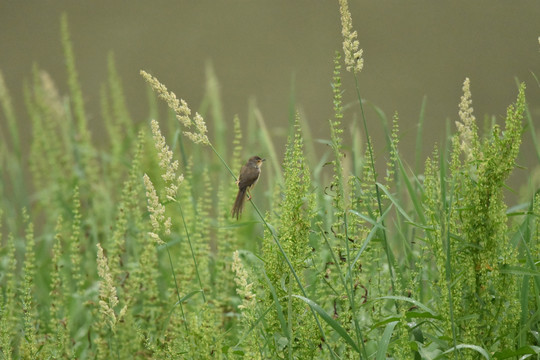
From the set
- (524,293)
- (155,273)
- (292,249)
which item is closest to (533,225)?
(524,293)

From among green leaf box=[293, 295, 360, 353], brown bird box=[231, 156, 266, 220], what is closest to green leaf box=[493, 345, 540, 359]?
green leaf box=[293, 295, 360, 353]

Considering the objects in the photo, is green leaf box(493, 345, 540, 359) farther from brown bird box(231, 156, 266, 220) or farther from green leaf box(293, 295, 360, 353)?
brown bird box(231, 156, 266, 220)

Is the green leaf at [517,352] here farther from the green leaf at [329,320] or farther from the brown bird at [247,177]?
the brown bird at [247,177]

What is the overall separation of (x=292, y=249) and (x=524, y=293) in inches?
→ 16.4

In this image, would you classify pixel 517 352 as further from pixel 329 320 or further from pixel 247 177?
pixel 247 177

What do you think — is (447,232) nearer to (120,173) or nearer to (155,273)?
(155,273)

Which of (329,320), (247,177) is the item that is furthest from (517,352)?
(247,177)

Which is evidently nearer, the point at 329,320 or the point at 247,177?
the point at 329,320

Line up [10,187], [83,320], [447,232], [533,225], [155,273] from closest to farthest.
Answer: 1. [447,232]
2. [533,225]
3. [155,273]
4. [83,320]
5. [10,187]

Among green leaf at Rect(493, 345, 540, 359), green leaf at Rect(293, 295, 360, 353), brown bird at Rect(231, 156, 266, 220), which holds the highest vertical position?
brown bird at Rect(231, 156, 266, 220)

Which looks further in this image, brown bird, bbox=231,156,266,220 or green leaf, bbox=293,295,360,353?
brown bird, bbox=231,156,266,220

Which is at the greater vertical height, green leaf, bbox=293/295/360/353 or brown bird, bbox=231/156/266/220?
brown bird, bbox=231/156/266/220

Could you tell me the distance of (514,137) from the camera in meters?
1.24

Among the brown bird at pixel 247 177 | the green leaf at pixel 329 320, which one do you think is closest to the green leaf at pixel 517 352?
the green leaf at pixel 329 320
